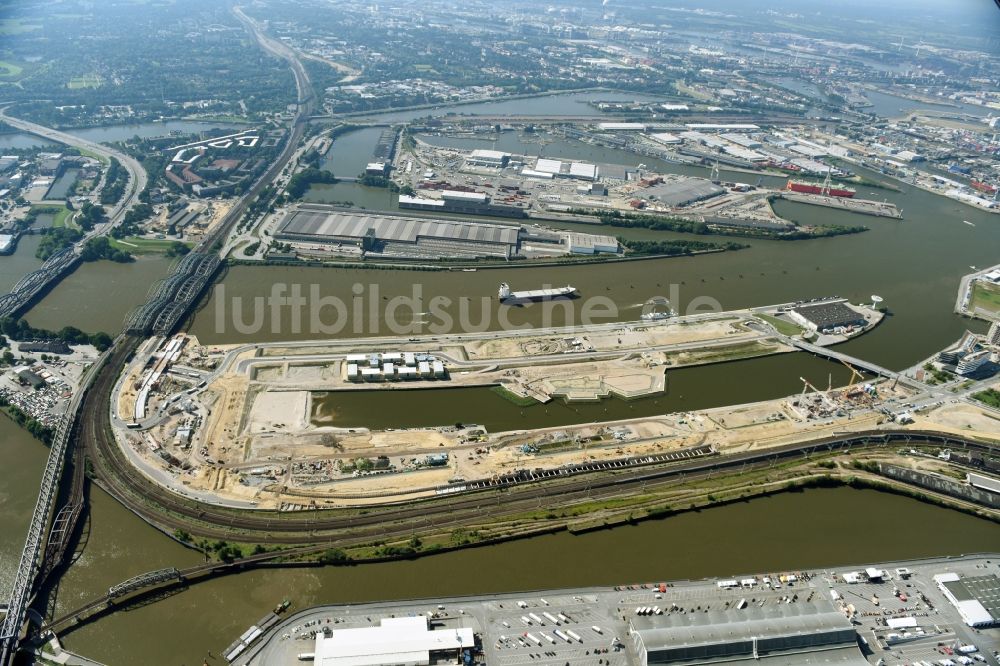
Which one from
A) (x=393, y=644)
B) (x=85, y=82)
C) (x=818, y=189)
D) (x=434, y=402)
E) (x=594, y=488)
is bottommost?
(x=393, y=644)

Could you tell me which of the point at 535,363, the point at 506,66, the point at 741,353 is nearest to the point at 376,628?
the point at 535,363

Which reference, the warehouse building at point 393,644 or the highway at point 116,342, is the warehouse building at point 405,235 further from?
the warehouse building at point 393,644

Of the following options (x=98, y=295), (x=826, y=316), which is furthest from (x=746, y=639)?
(x=98, y=295)

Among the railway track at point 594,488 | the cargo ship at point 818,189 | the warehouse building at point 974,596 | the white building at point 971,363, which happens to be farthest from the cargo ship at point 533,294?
the cargo ship at point 818,189

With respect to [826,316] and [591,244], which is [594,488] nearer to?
[826,316]

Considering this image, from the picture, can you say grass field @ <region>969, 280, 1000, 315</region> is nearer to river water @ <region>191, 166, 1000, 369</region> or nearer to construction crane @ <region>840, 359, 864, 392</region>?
river water @ <region>191, 166, 1000, 369</region>

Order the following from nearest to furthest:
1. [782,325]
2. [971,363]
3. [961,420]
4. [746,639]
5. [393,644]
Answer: [393,644], [746,639], [961,420], [971,363], [782,325]

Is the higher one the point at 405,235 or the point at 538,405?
the point at 405,235
